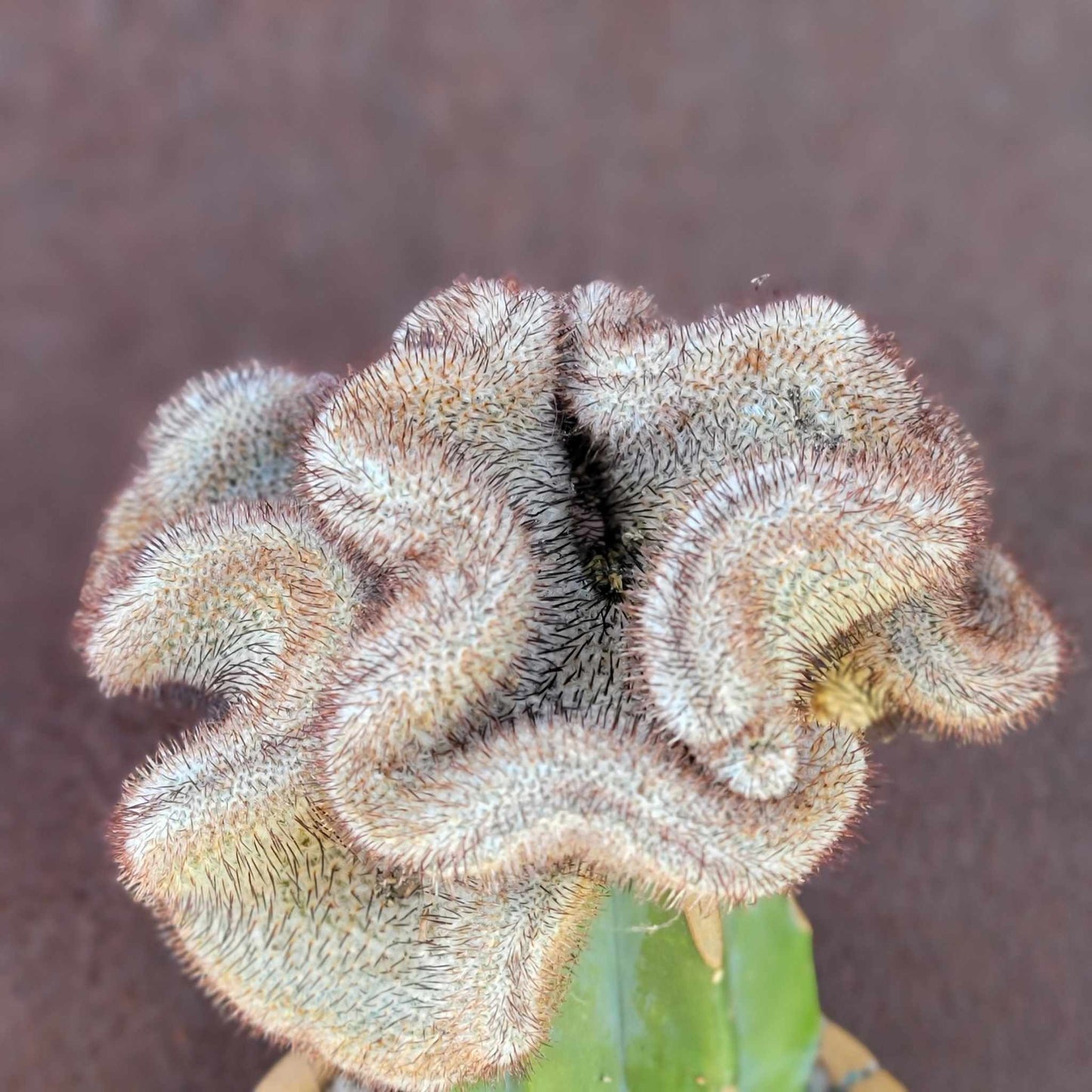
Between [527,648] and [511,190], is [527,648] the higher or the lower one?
the lower one

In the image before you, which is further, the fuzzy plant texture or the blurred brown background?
the blurred brown background

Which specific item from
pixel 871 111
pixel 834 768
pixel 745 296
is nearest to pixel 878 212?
pixel 871 111

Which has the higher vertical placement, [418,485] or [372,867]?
[418,485]

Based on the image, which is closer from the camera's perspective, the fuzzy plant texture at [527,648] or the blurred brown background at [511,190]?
the fuzzy plant texture at [527,648]

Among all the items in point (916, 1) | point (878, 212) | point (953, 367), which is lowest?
point (953, 367)

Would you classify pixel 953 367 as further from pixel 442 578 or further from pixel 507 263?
pixel 442 578
